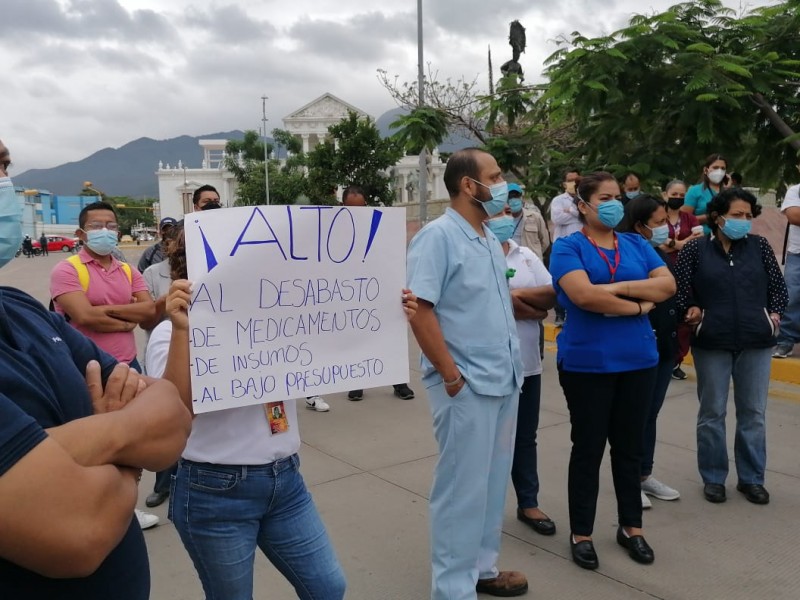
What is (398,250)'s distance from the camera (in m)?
2.56

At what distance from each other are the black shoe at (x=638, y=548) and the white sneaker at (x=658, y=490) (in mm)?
787

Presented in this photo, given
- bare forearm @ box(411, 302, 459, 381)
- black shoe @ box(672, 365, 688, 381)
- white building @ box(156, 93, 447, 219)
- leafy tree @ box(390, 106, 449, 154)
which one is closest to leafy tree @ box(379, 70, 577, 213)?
leafy tree @ box(390, 106, 449, 154)

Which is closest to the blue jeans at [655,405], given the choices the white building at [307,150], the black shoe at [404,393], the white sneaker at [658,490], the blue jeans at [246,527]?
the white sneaker at [658,490]

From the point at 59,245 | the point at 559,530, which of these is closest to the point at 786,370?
the point at 559,530

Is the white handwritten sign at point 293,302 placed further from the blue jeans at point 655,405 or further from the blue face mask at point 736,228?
the blue face mask at point 736,228

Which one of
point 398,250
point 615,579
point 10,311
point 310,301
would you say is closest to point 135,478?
point 10,311

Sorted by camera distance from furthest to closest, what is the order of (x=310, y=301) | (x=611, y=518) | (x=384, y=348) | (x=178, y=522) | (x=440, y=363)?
(x=611, y=518)
(x=440, y=363)
(x=384, y=348)
(x=310, y=301)
(x=178, y=522)

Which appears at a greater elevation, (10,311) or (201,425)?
(10,311)

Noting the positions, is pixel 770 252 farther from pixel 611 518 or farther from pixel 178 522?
pixel 178 522

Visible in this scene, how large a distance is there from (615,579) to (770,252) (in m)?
2.29

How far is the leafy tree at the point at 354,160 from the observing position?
37969 mm

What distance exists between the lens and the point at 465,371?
2.92 m

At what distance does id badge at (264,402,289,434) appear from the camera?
7.36 ft

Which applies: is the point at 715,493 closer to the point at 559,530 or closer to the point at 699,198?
the point at 559,530
